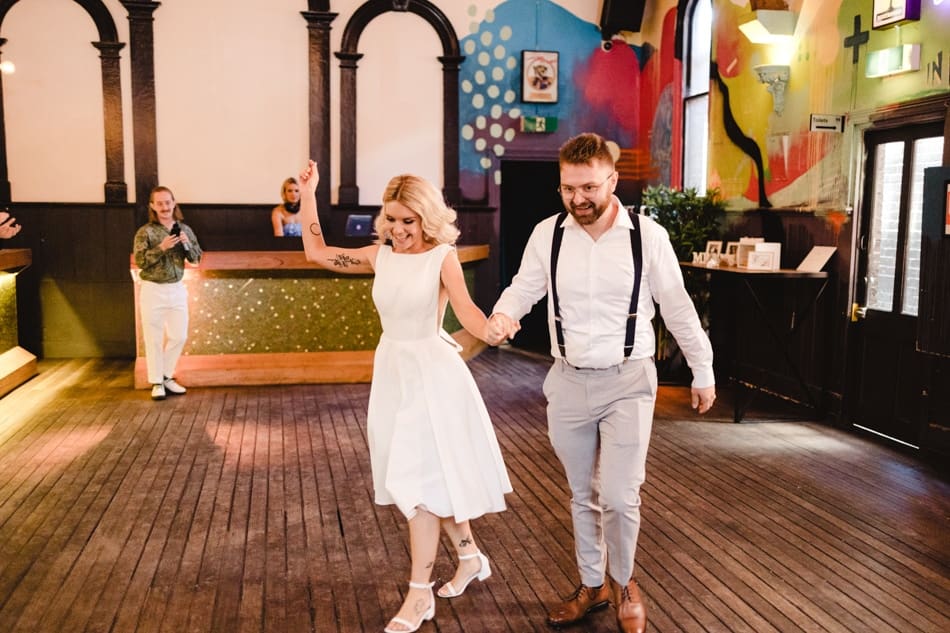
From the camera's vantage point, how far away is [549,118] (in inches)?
407

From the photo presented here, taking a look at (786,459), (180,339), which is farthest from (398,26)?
(786,459)

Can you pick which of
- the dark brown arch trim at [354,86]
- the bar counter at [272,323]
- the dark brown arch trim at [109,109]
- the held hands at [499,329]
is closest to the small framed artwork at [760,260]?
the bar counter at [272,323]

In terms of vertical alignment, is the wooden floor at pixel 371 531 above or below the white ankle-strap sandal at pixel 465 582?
below

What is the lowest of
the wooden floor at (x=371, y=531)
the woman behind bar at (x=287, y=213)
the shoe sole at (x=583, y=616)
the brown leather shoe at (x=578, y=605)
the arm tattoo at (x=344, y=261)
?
the wooden floor at (x=371, y=531)

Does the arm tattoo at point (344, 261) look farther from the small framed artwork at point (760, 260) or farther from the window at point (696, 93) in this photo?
the window at point (696, 93)

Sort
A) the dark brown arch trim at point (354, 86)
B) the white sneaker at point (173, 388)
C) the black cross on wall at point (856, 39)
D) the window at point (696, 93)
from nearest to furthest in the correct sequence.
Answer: the black cross on wall at point (856, 39) → the white sneaker at point (173, 388) → the window at point (696, 93) → the dark brown arch trim at point (354, 86)

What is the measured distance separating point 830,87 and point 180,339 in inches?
217

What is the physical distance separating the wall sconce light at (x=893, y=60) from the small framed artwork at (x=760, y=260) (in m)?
1.45

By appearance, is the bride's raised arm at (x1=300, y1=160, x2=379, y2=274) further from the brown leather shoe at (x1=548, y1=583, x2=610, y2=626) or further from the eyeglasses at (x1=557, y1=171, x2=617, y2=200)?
the brown leather shoe at (x1=548, y1=583, x2=610, y2=626)

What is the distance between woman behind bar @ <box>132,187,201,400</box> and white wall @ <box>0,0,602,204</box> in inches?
104

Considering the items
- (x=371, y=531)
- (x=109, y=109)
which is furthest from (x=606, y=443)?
(x=109, y=109)

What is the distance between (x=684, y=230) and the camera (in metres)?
7.87

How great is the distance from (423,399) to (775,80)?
5.28 meters

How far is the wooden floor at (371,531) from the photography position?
11.0 ft
